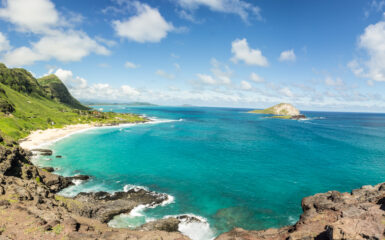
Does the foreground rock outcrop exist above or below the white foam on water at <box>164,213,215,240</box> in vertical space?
above

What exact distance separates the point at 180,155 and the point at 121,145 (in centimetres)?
3637

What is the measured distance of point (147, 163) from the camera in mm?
72000

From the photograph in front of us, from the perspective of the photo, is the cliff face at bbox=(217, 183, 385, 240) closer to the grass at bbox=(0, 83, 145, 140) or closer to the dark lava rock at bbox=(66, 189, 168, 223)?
the dark lava rock at bbox=(66, 189, 168, 223)

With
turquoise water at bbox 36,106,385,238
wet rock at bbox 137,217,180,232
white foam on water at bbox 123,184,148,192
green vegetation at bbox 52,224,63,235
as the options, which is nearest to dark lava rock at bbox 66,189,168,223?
white foam on water at bbox 123,184,148,192

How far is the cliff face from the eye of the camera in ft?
61.4

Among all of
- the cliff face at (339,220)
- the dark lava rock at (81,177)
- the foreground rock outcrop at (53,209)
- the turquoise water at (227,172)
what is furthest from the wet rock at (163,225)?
the dark lava rock at (81,177)

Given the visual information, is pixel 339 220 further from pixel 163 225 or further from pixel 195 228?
pixel 163 225

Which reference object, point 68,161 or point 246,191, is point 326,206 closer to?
point 246,191

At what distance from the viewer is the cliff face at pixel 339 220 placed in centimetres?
1872

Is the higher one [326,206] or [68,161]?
[326,206]

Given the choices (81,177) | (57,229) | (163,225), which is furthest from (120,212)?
(81,177)

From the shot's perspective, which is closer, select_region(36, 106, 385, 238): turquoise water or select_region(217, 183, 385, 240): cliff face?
select_region(217, 183, 385, 240): cliff face

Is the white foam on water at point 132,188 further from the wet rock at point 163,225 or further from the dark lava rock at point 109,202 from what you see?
the wet rock at point 163,225

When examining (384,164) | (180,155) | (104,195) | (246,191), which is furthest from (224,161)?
(384,164)
